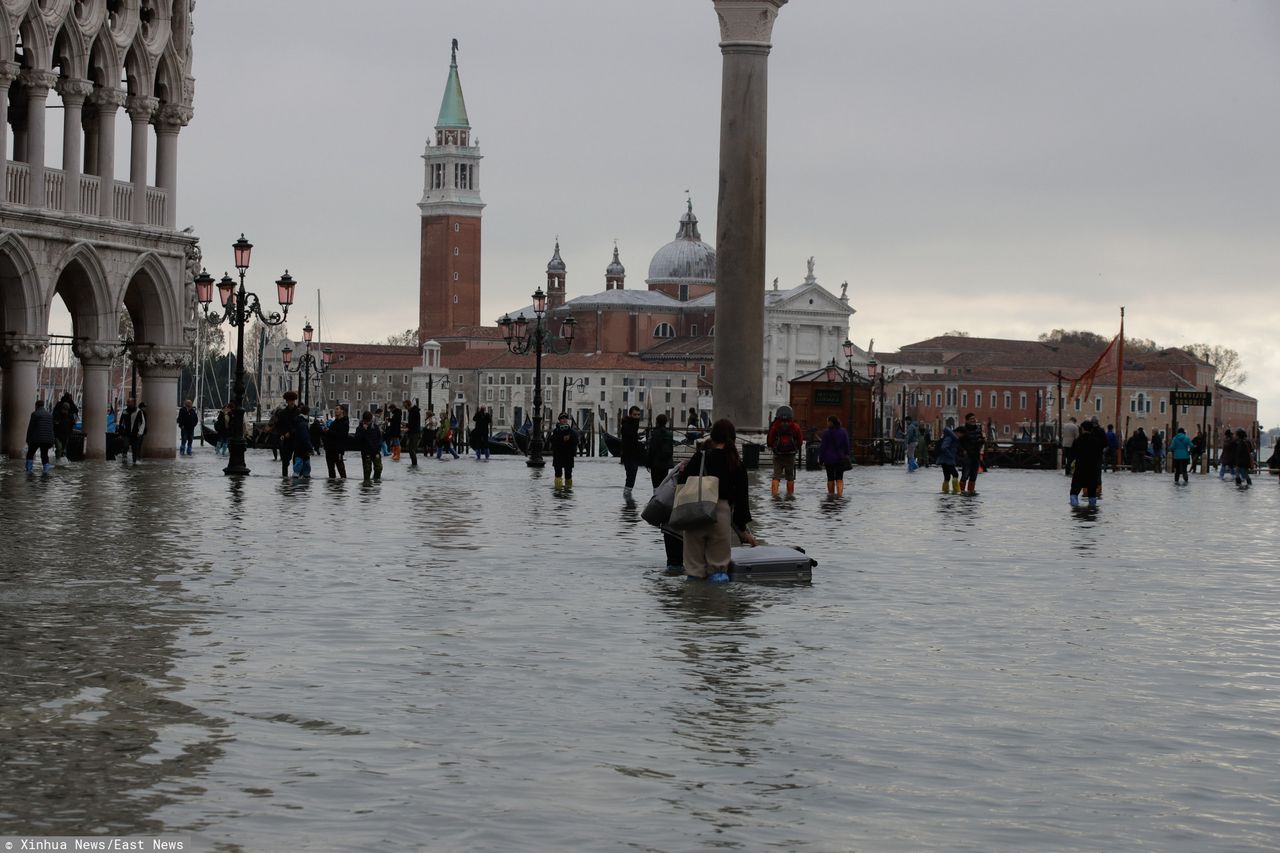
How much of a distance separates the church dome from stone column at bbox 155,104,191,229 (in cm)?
14717

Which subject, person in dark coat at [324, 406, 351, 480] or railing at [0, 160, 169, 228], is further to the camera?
railing at [0, 160, 169, 228]

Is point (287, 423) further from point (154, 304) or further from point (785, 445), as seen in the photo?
point (785, 445)

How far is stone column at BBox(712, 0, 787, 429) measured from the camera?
39.5 meters

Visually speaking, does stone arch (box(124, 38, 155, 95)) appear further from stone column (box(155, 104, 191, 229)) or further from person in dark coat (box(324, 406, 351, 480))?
person in dark coat (box(324, 406, 351, 480))

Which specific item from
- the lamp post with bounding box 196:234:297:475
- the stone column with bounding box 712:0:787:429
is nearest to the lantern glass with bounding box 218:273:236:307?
the lamp post with bounding box 196:234:297:475

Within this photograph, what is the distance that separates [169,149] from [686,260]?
14984 cm

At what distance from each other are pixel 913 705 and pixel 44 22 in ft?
103

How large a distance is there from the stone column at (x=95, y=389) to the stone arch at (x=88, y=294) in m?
0.21

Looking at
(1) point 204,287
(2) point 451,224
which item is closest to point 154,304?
(1) point 204,287

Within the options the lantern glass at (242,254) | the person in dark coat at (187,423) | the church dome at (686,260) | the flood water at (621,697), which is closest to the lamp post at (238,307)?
the lantern glass at (242,254)

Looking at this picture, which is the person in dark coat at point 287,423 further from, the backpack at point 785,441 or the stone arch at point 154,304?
the backpack at point 785,441

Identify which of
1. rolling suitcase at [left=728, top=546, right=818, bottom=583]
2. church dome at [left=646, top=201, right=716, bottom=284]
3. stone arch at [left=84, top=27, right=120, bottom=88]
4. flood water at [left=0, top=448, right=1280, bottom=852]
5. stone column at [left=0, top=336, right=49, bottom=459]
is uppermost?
church dome at [left=646, top=201, right=716, bottom=284]

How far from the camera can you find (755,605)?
44.8 ft

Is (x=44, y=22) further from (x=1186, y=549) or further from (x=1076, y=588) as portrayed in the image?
(x=1076, y=588)
